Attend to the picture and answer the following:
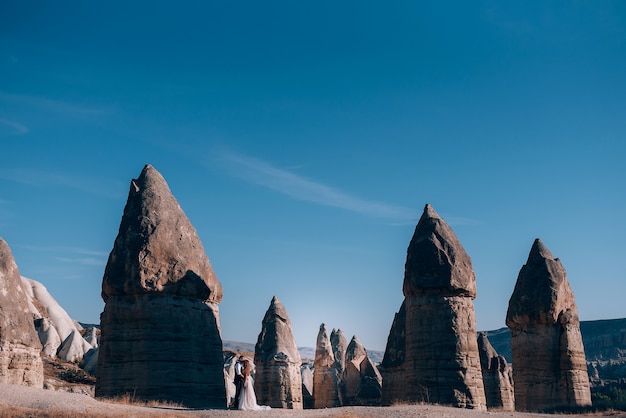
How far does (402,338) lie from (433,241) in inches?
329

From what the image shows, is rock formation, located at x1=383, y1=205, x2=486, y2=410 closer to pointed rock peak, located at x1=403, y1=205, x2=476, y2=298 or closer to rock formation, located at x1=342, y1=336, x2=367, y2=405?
pointed rock peak, located at x1=403, y1=205, x2=476, y2=298

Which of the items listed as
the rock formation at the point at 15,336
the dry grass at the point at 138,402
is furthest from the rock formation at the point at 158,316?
the rock formation at the point at 15,336

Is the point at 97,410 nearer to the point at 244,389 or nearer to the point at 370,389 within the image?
the point at 244,389

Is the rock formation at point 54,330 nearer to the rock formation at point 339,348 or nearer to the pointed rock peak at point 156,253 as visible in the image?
the rock formation at point 339,348

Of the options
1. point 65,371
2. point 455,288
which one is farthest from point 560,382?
point 65,371

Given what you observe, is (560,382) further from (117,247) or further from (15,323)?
(15,323)

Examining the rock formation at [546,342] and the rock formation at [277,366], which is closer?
the rock formation at [546,342]

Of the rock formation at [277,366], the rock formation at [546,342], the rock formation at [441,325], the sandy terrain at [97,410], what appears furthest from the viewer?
the rock formation at [277,366]

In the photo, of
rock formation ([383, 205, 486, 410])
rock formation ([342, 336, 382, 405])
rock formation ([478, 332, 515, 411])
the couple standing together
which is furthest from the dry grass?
rock formation ([478, 332, 515, 411])

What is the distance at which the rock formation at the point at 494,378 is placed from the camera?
2939cm

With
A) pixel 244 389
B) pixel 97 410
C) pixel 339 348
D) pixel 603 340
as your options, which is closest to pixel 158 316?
pixel 244 389

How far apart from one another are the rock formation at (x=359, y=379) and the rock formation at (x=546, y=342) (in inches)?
389

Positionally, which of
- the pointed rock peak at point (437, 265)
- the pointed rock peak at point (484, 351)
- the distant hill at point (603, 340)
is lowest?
the pointed rock peak at point (484, 351)

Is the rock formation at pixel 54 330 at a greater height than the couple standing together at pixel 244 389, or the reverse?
the rock formation at pixel 54 330
